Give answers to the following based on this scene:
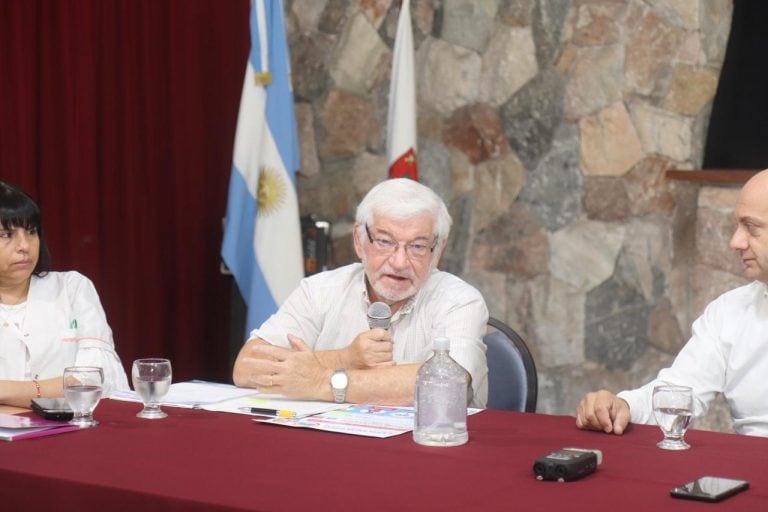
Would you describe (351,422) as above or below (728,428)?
above

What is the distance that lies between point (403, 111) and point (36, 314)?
2.00 meters

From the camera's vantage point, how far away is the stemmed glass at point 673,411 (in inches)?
77.5

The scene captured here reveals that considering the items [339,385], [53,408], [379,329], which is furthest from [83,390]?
[379,329]

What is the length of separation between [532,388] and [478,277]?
195cm

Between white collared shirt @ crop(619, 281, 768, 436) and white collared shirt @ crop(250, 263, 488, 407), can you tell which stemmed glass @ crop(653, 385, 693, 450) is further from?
white collared shirt @ crop(250, 263, 488, 407)

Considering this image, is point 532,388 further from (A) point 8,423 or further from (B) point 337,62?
(B) point 337,62

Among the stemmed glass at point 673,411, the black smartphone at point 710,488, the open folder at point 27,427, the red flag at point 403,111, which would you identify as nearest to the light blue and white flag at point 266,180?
the red flag at point 403,111

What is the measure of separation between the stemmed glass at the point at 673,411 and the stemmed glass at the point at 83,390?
1.05 meters

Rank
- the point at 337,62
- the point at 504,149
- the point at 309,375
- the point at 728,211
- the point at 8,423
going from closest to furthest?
the point at 8,423 < the point at 309,375 < the point at 728,211 < the point at 504,149 < the point at 337,62

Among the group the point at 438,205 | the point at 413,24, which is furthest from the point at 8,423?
the point at 413,24

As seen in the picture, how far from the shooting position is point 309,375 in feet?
8.11

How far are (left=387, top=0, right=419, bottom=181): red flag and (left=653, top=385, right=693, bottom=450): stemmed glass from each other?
101 inches

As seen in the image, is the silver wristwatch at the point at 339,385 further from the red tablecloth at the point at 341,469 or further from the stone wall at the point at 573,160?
the stone wall at the point at 573,160

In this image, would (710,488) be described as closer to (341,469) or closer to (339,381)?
(341,469)
